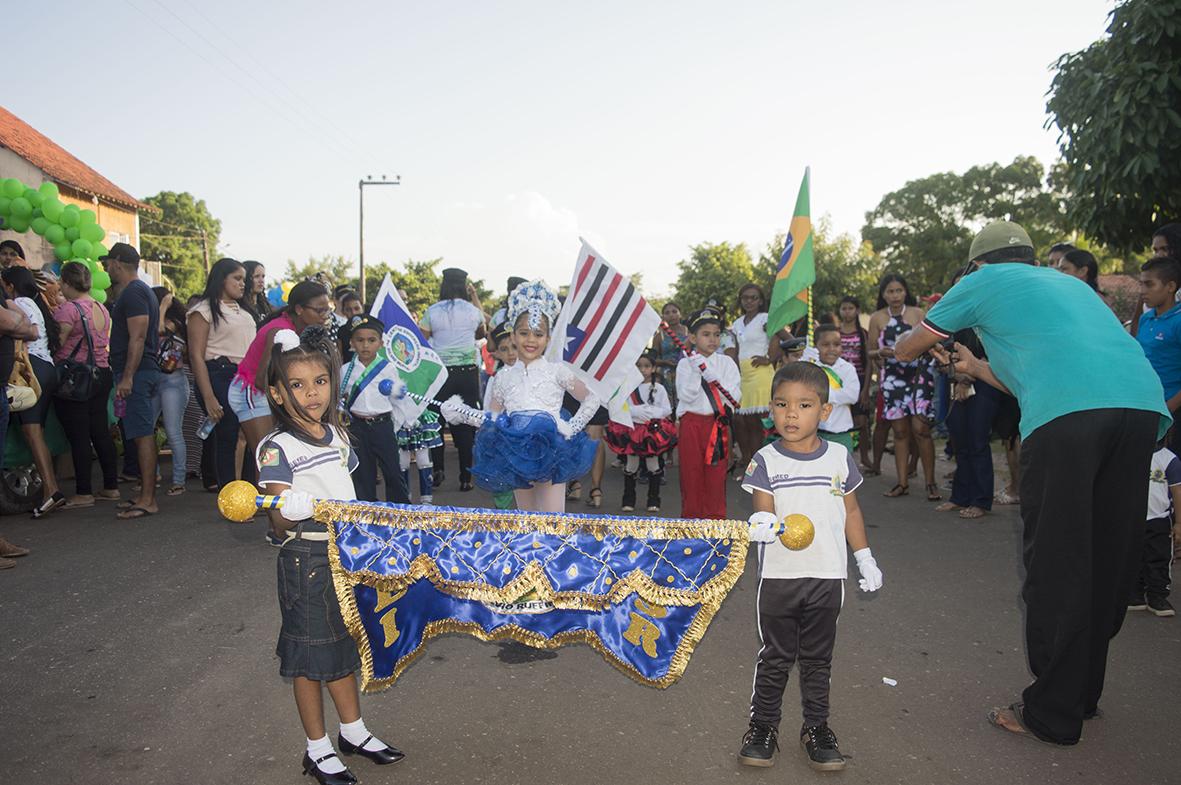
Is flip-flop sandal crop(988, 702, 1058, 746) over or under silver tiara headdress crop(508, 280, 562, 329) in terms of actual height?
under

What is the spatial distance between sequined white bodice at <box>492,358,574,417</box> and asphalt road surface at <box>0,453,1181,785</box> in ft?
4.71

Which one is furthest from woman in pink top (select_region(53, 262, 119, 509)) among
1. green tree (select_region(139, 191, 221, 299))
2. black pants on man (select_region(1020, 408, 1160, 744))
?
green tree (select_region(139, 191, 221, 299))

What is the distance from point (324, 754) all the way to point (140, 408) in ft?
16.8

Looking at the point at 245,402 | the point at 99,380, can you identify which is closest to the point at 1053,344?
the point at 245,402

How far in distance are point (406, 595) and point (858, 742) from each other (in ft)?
6.45

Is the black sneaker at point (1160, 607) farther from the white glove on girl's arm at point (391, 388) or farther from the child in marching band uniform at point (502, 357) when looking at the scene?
the white glove on girl's arm at point (391, 388)

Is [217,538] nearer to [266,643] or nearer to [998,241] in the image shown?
[266,643]

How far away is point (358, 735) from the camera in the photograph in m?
3.19

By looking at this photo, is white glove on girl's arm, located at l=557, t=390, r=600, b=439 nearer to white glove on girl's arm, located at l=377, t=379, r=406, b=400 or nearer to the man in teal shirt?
white glove on girl's arm, located at l=377, t=379, r=406, b=400

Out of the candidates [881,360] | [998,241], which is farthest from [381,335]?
[881,360]

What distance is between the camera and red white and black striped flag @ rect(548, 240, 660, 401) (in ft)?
17.1

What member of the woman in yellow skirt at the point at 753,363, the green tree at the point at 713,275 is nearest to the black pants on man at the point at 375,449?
the woman in yellow skirt at the point at 753,363

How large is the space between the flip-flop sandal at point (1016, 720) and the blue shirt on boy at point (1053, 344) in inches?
47.2

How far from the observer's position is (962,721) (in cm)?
359
